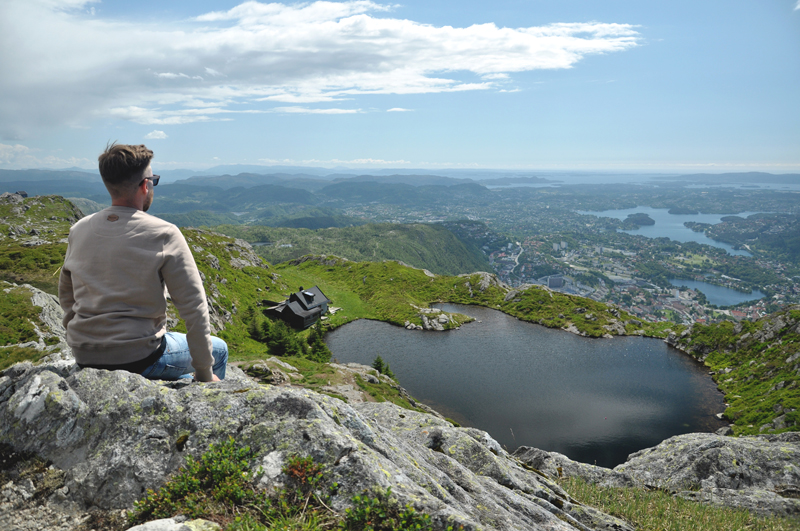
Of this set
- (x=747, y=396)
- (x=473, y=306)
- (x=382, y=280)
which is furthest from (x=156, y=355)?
(x=382, y=280)

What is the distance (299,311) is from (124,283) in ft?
189

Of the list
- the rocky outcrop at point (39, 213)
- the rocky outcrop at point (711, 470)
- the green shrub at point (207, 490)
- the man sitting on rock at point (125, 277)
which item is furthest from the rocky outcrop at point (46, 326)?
the rocky outcrop at point (39, 213)

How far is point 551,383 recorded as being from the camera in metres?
45.8

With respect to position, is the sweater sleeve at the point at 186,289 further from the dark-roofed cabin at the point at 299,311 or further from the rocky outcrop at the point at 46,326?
the dark-roofed cabin at the point at 299,311

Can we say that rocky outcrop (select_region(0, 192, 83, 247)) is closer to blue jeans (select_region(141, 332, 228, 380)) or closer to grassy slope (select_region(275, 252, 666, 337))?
grassy slope (select_region(275, 252, 666, 337))

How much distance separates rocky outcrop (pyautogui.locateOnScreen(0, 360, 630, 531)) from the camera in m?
4.58

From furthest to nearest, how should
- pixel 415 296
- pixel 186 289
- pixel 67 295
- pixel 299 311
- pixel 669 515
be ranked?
pixel 415 296 → pixel 299 311 → pixel 669 515 → pixel 67 295 → pixel 186 289

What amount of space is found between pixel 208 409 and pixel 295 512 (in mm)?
2202

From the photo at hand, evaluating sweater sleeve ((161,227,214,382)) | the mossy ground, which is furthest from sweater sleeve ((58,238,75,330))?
the mossy ground

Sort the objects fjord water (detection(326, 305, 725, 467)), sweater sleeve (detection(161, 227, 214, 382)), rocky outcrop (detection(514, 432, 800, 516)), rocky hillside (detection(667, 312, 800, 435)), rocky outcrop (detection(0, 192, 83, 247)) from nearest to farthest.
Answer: sweater sleeve (detection(161, 227, 214, 382)) → rocky outcrop (detection(514, 432, 800, 516)) → rocky hillside (detection(667, 312, 800, 435)) → fjord water (detection(326, 305, 725, 467)) → rocky outcrop (detection(0, 192, 83, 247))

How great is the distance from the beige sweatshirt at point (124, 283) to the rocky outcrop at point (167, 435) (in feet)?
1.81

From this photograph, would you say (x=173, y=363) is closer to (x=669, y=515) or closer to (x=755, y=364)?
(x=669, y=515)

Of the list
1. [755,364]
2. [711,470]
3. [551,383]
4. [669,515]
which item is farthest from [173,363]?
[755,364]

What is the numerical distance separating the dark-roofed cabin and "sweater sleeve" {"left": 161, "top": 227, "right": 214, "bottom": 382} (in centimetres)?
5626
